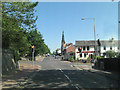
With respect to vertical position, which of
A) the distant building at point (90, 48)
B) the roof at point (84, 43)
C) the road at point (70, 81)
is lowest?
the road at point (70, 81)

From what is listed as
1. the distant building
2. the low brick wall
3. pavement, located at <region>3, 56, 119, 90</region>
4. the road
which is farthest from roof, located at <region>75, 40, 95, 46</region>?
the road

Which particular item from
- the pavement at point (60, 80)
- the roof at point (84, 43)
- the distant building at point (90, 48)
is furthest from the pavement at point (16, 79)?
the roof at point (84, 43)

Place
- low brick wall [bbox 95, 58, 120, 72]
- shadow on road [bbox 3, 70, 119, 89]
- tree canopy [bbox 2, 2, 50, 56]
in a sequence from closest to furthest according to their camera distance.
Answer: shadow on road [bbox 3, 70, 119, 89] < tree canopy [bbox 2, 2, 50, 56] < low brick wall [bbox 95, 58, 120, 72]

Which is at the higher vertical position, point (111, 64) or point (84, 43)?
point (84, 43)

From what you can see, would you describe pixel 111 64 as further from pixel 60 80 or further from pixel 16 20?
pixel 16 20

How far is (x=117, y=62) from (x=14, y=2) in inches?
471

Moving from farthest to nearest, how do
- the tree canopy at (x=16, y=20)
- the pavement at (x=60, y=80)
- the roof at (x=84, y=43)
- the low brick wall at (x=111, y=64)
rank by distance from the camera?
the roof at (x=84, y=43)
the low brick wall at (x=111, y=64)
the tree canopy at (x=16, y=20)
the pavement at (x=60, y=80)

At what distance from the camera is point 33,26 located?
14.5m

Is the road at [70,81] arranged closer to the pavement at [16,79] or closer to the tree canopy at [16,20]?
the pavement at [16,79]

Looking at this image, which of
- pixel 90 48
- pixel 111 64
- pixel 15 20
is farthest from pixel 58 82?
pixel 90 48

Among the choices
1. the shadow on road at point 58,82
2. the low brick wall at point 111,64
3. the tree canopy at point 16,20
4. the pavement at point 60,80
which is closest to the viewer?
the shadow on road at point 58,82

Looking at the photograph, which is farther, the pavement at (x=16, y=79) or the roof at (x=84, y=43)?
the roof at (x=84, y=43)

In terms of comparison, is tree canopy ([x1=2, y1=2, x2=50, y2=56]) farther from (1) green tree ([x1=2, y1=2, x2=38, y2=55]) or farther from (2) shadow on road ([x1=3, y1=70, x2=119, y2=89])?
(2) shadow on road ([x1=3, y1=70, x2=119, y2=89])

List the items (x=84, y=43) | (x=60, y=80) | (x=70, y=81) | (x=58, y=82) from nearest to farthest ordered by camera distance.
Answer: (x=58, y=82), (x=70, y=81), (x=60, y=80), (x=84, y=43)
